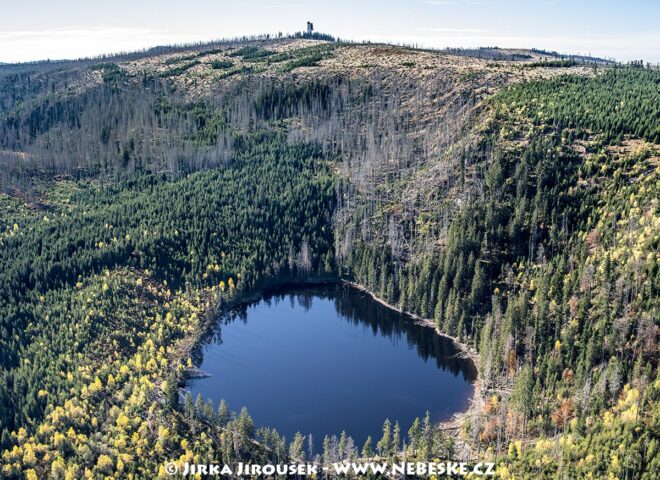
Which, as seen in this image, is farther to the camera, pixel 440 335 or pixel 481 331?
pixel 440 335

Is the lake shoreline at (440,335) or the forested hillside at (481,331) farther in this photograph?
the lake shoreline at (440,335)

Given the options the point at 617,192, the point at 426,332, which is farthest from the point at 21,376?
the point at 617,192

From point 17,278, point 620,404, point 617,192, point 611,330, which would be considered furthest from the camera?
point 17,278

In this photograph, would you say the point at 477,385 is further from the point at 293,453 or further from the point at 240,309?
the point at 240,309

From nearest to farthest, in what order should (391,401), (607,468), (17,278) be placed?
1. (607,468)
2. (391,401)
3. (17,278)

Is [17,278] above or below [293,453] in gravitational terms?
above

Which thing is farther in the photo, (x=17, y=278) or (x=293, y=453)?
(x=17, y=278)

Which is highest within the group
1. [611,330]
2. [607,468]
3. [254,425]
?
[611,330]

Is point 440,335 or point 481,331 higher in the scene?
point 481,331

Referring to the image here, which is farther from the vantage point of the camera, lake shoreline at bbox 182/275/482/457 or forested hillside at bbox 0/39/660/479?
lake shoreline at bbox 182/275/482/457
